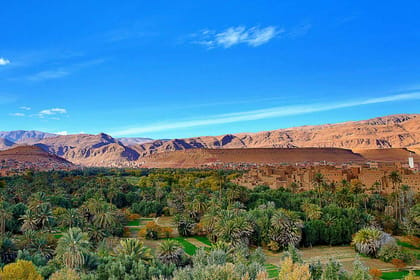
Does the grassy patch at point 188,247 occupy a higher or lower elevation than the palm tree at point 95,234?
lower

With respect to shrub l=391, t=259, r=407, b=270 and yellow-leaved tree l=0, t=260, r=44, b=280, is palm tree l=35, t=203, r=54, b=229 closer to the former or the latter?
yellow-leaved tree l=0, t=260, r=44, b=280

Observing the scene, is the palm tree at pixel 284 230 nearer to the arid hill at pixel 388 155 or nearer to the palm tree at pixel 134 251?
the palm tree at pixel 134 251

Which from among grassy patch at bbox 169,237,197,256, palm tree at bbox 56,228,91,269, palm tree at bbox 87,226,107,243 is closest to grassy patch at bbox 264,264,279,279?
grassy patch at bbox 169,237,197,256

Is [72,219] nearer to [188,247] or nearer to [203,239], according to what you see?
[188,247]

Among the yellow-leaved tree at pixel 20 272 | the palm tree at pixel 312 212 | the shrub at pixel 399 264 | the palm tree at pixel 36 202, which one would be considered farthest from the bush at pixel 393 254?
the palm tree at pixel 36 202

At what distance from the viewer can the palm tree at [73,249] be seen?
20719mm

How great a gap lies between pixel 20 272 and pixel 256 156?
145m

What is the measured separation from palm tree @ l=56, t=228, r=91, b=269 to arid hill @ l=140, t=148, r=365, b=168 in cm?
12745

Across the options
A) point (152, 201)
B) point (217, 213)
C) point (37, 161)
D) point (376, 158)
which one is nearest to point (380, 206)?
point (217, 213)

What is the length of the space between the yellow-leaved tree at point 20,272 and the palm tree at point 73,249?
3474 millimetres

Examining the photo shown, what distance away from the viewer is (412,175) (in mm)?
51000

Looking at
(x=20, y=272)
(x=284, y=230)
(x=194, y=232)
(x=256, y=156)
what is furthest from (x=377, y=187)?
(x=256, y=156)

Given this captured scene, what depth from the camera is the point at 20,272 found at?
1628 cm

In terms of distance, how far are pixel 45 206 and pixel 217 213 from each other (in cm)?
1726
